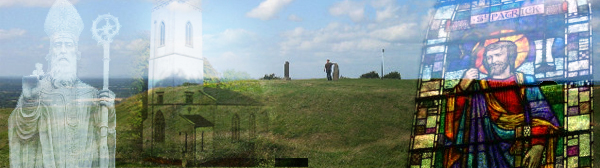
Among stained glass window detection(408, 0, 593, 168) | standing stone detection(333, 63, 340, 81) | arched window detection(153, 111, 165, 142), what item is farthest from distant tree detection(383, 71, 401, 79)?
stained glass window detection(408, 0, 593, 168)

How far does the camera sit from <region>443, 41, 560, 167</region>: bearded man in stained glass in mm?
7238

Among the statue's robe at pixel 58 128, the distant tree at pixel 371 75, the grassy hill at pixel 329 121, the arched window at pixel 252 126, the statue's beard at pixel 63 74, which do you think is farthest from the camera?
the distant tree at pixel 371 75

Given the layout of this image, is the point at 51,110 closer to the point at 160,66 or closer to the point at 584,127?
the point at 160,66

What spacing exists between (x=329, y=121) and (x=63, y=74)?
23.4ft

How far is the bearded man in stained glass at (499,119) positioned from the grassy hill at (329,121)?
3.76 m

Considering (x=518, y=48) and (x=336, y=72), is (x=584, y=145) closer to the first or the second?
(x=518, y=48)

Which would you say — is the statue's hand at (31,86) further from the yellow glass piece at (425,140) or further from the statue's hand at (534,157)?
the statue's hand at (534,157)

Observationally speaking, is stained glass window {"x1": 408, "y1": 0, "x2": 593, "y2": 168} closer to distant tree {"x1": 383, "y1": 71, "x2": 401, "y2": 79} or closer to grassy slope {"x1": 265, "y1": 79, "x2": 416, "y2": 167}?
grassy slope {"x1": 265, "y1": 79, "x2": 416, "y2": 167}

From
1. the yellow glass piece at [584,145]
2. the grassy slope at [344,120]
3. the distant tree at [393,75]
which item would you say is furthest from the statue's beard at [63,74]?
the distant tree at [393,75]

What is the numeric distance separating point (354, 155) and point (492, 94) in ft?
16.2

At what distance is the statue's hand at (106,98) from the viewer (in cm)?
817

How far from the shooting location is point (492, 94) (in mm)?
7375

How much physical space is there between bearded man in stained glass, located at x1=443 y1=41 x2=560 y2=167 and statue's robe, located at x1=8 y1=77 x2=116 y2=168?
5724mm

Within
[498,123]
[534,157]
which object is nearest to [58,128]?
[498,123]
